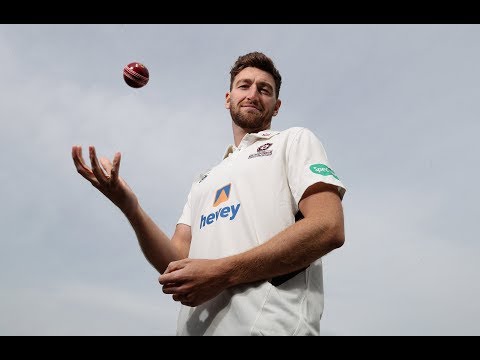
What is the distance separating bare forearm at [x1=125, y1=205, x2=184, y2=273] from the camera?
12.5 ft

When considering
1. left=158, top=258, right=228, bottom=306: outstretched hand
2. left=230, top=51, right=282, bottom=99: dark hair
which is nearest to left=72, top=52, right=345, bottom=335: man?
left=158, top=258, right=228, bottom=306: outstretched hand

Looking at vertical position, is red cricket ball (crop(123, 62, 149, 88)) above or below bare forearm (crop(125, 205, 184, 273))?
above

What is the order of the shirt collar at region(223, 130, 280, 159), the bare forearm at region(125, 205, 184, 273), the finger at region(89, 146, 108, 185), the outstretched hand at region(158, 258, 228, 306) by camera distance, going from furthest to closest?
the shirt collar at region(223, 130, 280, 159)
the bare forearm at region(125, 205, 184, 273)
the finger at region(89, 146, 108, 185)
the outstretched hand at region(158, 258, 228, 306)

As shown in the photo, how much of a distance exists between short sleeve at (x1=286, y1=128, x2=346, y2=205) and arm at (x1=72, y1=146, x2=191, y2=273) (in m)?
1.33

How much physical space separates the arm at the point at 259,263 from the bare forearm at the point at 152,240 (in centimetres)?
98

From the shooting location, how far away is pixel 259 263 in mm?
2939

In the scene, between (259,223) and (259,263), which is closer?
(259,263)

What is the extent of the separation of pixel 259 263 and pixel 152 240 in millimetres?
1331

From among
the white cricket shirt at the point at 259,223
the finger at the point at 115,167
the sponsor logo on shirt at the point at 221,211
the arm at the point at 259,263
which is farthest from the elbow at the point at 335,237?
the finger at the point at 115,167

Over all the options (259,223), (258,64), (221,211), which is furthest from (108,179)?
(258,64)

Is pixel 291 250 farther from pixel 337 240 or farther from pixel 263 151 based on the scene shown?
pixel 263 151

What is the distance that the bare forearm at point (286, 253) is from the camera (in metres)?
2.92

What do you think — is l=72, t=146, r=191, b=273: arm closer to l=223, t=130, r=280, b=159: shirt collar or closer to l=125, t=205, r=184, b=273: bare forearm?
l=125, t=205, r=184, b=273: bare forearm

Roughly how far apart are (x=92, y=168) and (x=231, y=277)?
144 centimetres
